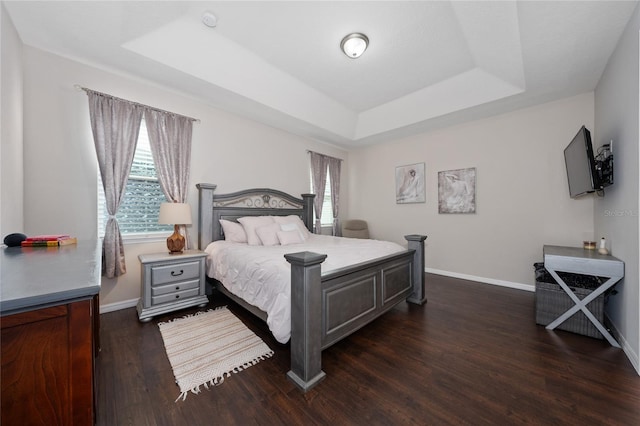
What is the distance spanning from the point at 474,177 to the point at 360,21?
3.07 m

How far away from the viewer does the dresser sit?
71 centimetres

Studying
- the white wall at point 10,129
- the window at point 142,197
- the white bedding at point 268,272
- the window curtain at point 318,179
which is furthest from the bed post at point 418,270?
the white wall at point 10,129

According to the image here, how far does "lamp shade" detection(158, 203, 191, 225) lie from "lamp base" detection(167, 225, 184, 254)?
213 mm

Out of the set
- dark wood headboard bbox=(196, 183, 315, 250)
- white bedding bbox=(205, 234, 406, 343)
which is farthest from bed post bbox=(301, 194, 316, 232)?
white bedding bbox=(205, 234, 406, 343)

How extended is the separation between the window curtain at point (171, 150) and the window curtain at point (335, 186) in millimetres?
2968

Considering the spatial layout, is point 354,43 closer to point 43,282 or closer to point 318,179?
point 318,179

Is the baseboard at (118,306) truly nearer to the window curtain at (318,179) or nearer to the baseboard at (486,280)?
the window curtain at (318,179)

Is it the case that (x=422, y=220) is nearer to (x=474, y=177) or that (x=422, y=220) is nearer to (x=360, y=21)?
(x=474, y=177)

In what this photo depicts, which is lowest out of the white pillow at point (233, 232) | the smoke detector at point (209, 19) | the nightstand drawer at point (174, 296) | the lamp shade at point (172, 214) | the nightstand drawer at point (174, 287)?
the nightstand drawer at point (174, 296)

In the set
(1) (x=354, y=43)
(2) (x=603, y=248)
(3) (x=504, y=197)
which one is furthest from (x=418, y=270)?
(1) (x=354, y=43)

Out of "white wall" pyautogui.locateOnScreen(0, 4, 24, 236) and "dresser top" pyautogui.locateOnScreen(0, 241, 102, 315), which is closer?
"dresser top" pyautogui.locateOnScreen(0, 241, 102, 315)

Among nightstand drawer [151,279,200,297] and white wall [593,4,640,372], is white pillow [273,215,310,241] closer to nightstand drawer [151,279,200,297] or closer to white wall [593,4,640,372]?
nightstand drawer [151,279,200,297]

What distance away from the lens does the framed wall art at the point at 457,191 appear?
4199mm

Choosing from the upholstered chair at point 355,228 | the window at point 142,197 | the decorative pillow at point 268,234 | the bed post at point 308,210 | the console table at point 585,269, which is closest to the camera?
the console table at point 585,269
